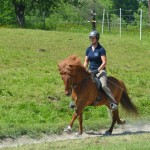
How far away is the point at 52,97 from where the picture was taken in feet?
56.1

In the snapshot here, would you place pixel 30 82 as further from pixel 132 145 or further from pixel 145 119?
pixel 132 145

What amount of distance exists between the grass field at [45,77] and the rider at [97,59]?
166 cm

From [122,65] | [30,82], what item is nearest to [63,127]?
[30,82]

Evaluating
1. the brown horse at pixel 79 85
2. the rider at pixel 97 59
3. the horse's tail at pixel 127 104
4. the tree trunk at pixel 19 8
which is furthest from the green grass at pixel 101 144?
the tree trunk at pixel 19 8

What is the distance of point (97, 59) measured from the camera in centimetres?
1207

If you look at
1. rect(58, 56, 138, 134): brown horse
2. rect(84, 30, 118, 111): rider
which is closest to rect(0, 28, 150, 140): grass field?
rect(58, 56, 138, 134): brown horse

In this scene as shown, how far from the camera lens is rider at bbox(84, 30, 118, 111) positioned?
11.9 metres

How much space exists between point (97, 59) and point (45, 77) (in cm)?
745

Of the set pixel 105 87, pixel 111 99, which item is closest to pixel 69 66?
pixel 105 87

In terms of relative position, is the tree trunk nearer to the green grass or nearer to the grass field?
the grass field

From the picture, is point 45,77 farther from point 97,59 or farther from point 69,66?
point 69,66

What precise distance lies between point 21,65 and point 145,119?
25.4 ft

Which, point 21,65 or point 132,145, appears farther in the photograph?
point 21,65

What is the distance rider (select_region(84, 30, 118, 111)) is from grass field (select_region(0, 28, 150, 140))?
1.66 meters
